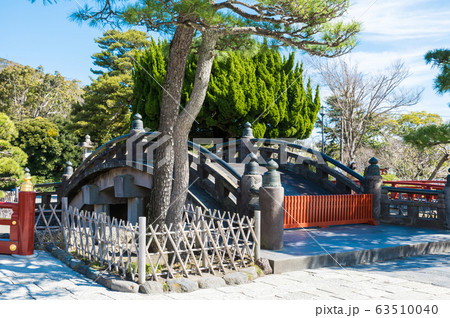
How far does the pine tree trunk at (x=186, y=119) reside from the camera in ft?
23.9

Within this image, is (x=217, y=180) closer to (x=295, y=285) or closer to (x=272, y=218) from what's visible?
(x=272, y=218)

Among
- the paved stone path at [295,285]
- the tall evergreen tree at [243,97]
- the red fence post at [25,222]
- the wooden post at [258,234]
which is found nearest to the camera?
the paved stone path at [295,285]

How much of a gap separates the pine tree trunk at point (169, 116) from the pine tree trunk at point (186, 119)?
121mm

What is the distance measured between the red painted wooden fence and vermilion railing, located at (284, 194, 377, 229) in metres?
5.72

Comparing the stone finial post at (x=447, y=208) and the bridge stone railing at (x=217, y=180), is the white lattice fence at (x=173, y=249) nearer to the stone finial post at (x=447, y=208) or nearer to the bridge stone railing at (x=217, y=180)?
the bridge stone railing at (x=217, y=180)

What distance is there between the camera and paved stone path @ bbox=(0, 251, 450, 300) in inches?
219

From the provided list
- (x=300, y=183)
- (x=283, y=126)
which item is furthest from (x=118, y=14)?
(x=283, y=126)

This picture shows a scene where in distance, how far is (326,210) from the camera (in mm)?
10883

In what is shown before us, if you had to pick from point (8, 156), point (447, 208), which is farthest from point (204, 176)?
point (8, 156)

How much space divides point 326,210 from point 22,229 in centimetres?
743

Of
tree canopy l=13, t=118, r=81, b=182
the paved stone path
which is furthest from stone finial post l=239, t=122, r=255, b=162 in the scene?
tree canopy l=13, t=118, r=81, b=182

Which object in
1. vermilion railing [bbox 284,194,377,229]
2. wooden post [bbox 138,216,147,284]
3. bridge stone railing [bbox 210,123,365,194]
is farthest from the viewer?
bridge stone railing [bbox 210,123,365,194]

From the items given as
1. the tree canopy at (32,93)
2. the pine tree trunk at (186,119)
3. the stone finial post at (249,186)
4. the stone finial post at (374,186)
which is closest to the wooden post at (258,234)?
the stone finial post at (249,186)

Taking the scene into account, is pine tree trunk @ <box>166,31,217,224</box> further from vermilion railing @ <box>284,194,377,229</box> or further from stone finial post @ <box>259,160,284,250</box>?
vermilion railing @ <box>284,194,377,229</box>
